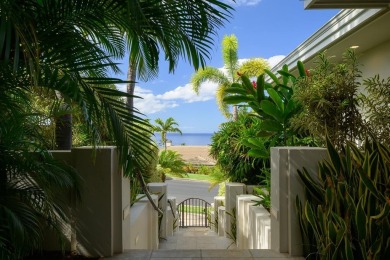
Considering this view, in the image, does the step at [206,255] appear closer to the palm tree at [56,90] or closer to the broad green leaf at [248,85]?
the palm tree at [56,90]

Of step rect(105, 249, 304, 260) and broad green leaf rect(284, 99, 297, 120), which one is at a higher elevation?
broad green leaf rect(284, 99, 297, 120)

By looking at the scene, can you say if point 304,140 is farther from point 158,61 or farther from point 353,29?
point 158,61

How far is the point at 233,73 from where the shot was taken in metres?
21.2

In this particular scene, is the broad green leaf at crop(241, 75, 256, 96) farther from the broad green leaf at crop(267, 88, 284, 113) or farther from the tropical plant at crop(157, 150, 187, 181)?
the tropical plant at crop(157, 150, 187, 181)

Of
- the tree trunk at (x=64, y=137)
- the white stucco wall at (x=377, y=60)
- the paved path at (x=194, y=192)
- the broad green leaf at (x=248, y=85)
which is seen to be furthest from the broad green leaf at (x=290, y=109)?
the paved path at (x=194, y=192)

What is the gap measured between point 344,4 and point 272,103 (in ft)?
5.70

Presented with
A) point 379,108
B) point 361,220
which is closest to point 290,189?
point 361,220

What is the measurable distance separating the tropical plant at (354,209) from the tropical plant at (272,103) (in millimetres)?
1725

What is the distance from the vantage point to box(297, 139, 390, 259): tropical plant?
2553 millimetres

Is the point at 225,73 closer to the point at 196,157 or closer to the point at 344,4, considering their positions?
the point at 344,4

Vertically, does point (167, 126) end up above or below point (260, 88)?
above

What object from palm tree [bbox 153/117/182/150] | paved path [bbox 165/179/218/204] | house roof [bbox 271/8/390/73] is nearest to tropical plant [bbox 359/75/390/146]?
house roof [bbox 271/8/390/73]

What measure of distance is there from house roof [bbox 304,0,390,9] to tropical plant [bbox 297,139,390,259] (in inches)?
103

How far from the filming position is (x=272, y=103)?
4992 mm
